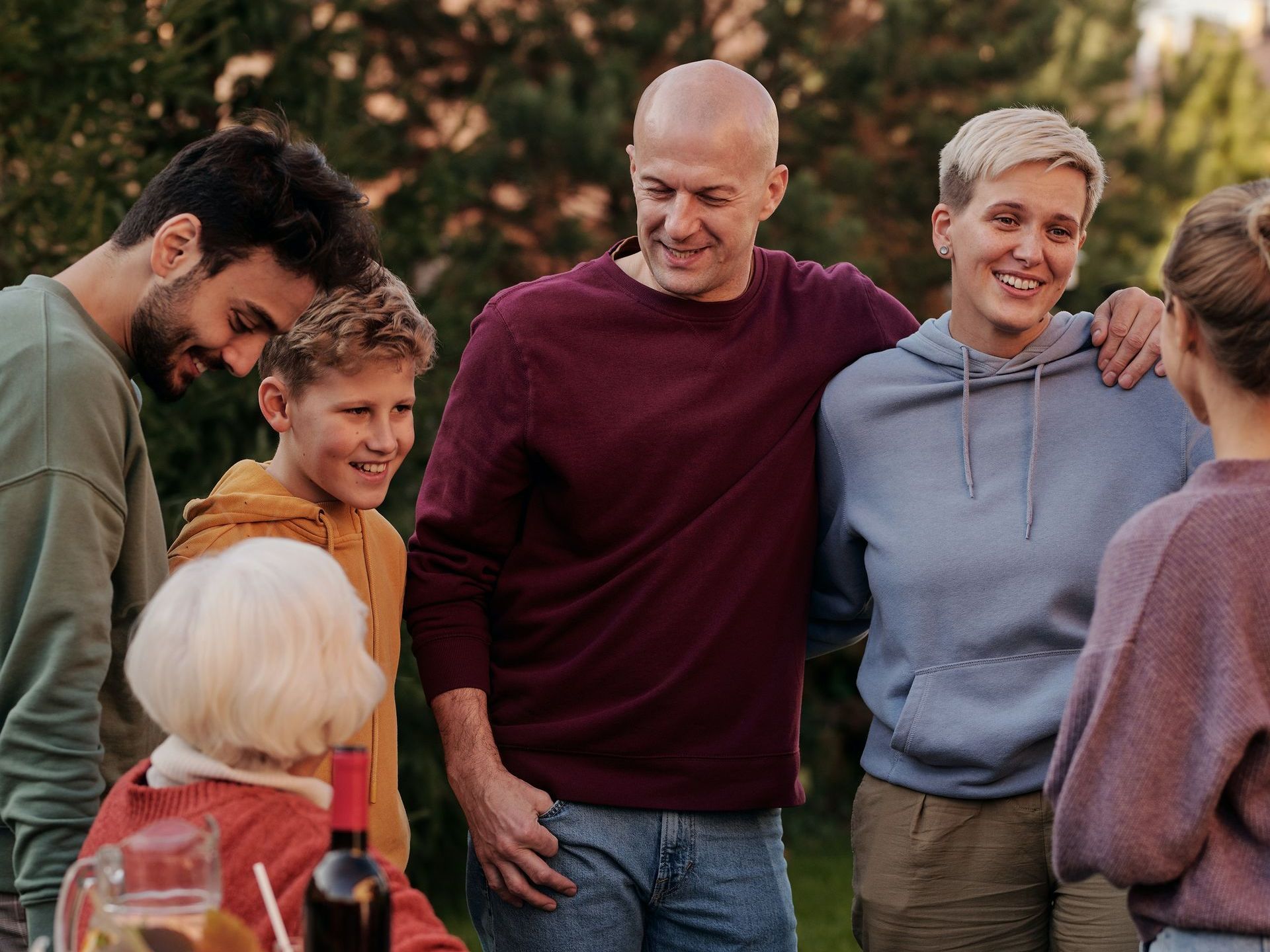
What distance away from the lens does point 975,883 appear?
9.18 feet

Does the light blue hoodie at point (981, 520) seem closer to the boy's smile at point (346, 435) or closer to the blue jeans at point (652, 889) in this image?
the blue jeans at point (652, 889)

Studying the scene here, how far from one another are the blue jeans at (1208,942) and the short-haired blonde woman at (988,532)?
2.01ft

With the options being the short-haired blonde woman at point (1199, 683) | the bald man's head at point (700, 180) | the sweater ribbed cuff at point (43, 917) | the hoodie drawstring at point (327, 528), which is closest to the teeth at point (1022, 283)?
the bald man's head at point (700, 180)

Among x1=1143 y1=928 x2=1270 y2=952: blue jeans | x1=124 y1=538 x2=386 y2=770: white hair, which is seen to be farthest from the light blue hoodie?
x1=124 y1=538 x2=386 y2=770: white hair

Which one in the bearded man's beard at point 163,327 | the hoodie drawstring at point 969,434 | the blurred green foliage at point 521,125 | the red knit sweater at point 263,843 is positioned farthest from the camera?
the blurred green foliage at point 521,125

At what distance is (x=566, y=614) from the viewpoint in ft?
9.81

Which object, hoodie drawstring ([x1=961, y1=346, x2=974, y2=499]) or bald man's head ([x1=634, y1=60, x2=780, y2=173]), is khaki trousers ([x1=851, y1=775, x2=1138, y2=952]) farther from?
bald man's head ([x1=634, y1=60, x2=780, y2=173])

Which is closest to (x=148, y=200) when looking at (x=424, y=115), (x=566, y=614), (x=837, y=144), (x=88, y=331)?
(x=88, y=331)

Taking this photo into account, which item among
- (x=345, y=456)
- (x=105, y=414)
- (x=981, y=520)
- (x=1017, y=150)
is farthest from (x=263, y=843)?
(x=1017, y=150)

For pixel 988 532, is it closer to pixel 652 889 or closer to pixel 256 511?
pixel 652 889

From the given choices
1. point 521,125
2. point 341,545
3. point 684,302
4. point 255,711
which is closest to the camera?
point 255,711

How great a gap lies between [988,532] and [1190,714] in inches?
33.2

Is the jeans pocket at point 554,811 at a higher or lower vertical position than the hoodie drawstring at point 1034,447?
lower

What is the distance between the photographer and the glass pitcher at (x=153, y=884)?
1.64m
